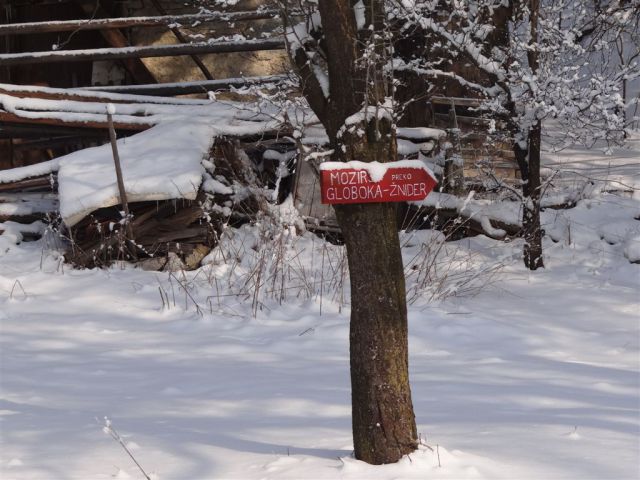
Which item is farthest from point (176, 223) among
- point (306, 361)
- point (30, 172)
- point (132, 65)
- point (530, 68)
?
point (132, 65)

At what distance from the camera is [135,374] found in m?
6.08

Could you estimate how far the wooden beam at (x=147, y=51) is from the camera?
10.3 meters

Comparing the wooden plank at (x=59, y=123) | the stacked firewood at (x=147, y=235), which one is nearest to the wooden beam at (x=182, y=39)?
the wooden plank at (x=59, y=123)

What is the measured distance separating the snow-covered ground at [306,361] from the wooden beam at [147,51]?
2.16 metres

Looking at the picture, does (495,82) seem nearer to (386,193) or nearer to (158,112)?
(158,112)

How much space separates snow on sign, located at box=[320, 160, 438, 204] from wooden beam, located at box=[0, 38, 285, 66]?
6.35m

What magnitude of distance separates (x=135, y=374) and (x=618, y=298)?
4160mm

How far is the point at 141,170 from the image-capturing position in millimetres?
9086

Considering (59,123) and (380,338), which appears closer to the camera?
(380,338)

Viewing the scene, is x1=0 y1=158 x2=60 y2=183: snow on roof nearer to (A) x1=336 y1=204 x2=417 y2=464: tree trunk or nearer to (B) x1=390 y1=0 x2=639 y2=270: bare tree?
(B) x1=390 y1=0 x2=639 y2=270: bare tree

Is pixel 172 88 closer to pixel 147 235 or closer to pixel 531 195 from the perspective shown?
pixel 147 235

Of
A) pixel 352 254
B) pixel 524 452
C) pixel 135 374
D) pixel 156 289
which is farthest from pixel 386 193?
pixel 156 289

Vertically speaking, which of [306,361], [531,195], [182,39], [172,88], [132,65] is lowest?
[306,361]

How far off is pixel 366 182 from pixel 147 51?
23.4 feet
